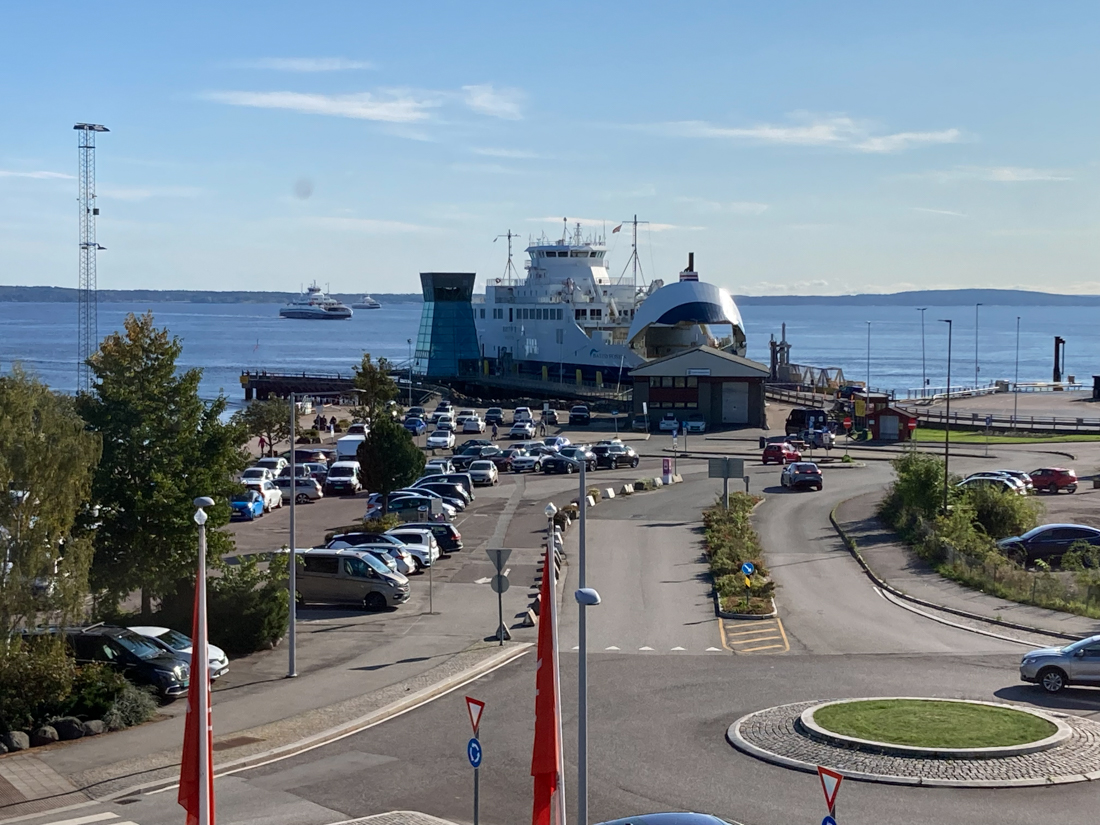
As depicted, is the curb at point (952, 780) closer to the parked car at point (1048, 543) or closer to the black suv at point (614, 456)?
the parked car at point (1048, 543)

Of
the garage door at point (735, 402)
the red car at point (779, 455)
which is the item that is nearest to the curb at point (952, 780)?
the red car at point (779, 455)

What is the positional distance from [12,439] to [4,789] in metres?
5.15

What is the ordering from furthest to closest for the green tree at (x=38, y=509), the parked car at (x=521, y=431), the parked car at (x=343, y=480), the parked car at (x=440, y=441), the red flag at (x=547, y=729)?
the parked car at (x=521, y=431)
the parked car at (x=440, y=441)
the parked car at (x=343, y=480)
the green tree at (x=38, y=509)
the red flag at (x=547, y=729)

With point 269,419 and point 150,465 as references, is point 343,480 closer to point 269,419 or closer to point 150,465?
point 269,419

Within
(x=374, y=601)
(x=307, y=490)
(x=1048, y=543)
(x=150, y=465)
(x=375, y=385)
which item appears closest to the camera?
(x=150, y=465)

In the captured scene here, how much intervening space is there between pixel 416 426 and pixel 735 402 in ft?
58.5

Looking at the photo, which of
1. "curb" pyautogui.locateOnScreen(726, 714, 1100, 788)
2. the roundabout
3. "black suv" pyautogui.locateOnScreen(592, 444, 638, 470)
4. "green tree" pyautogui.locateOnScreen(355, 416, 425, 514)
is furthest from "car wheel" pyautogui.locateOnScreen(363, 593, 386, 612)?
"black suv" pyautogui.locateOnScreen(592, 444, 638, 470)

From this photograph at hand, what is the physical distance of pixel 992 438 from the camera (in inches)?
2445

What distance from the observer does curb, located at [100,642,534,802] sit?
1555 cm

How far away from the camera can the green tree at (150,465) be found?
21925mm

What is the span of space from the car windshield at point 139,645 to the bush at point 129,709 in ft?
3.32

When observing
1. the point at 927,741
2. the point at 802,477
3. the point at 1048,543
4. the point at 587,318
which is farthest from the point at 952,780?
the point at 587,318

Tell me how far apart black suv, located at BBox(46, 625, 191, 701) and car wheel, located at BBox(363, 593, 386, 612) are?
7.23m

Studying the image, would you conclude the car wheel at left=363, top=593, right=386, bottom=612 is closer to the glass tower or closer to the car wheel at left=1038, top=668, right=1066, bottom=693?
the car wheel at left=1038, top=668, right=1066, bottom=693
